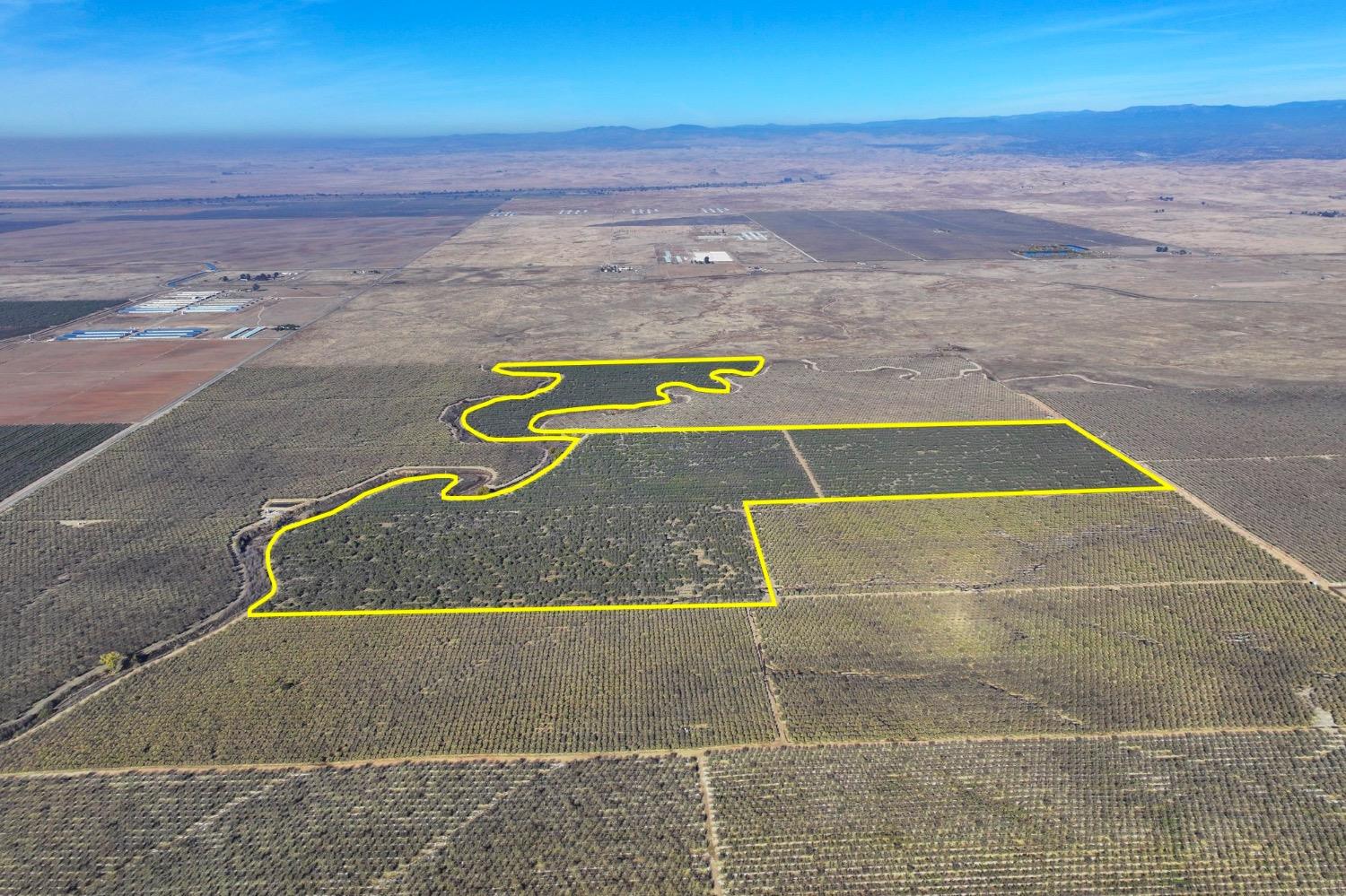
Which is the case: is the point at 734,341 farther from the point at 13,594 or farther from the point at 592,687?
the point at 13,594

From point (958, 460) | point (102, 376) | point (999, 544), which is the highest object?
point (102, 376)

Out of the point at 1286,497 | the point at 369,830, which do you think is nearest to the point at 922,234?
the point at 1286,497

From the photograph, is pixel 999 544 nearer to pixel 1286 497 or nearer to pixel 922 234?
pixel 1286 497

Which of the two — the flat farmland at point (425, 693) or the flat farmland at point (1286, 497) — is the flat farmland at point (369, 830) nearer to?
the flat farmland at point (425, 693)

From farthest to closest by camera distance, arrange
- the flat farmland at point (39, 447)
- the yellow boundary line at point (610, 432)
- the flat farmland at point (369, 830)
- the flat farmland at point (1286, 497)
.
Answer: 1. the flat farmland at point (39, 447)
2. the flat farmland at point (1286, 497)
3. the yellow boundary line at point (610, 432)
4. the flat farmland at point (369, 830)

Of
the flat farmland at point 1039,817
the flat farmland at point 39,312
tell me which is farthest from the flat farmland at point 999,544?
the flat farmland at point 39,312

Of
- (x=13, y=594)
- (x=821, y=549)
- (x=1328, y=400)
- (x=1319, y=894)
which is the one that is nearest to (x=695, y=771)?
(x=821, y=549)

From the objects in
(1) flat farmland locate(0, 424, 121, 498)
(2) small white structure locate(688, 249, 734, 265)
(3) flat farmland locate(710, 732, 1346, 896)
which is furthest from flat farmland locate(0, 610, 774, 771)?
(2) small white structure locate(688, 249, 734, 265)

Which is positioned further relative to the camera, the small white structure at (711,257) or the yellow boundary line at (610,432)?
the small white structure at (711,257)
